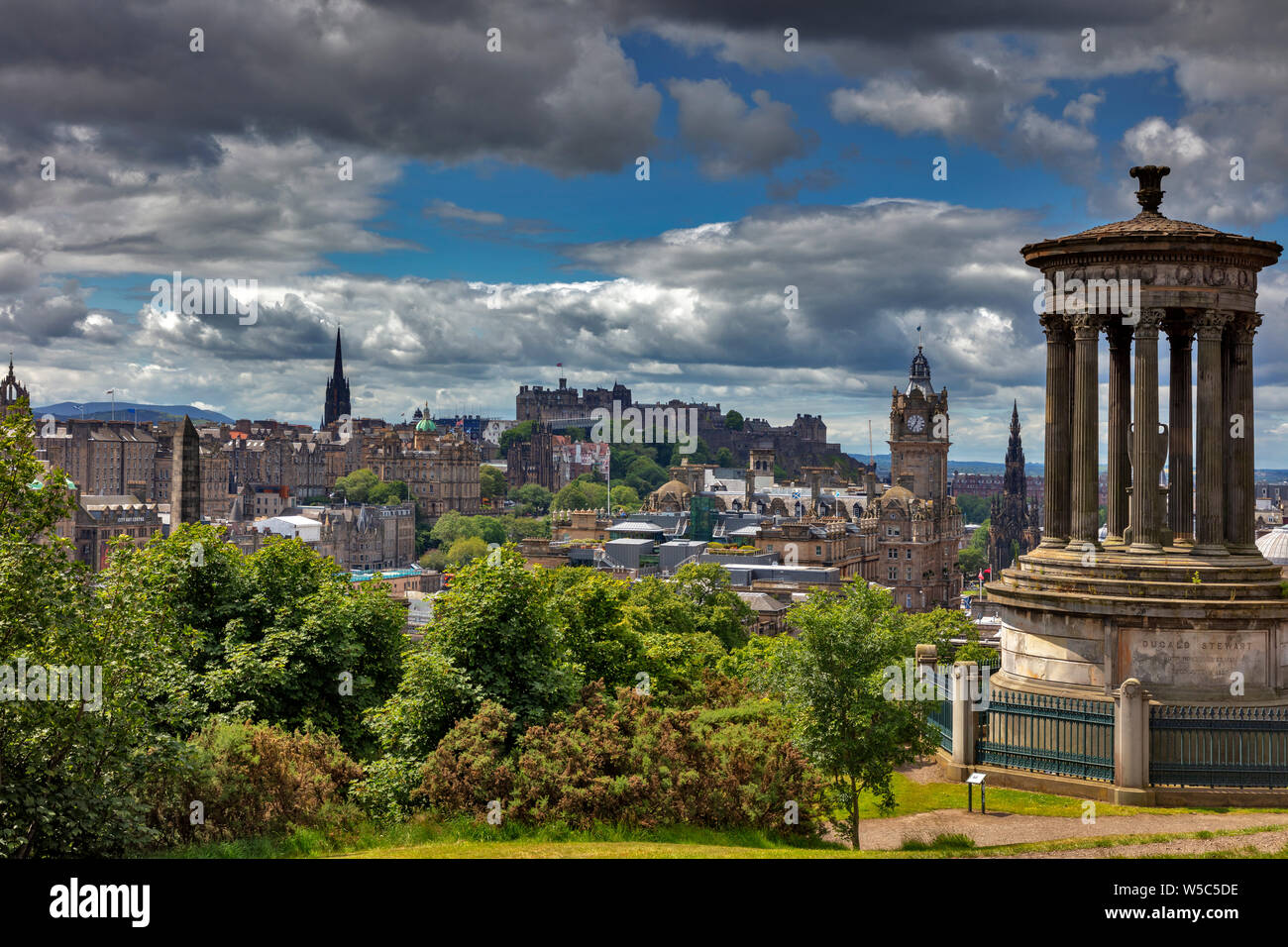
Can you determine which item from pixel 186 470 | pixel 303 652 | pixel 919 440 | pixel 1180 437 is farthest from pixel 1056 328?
pixel 919 440

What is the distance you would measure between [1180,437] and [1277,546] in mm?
47367

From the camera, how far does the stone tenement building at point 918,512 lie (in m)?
154

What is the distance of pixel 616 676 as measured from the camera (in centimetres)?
3738

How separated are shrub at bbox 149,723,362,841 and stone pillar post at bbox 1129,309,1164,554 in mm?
18815

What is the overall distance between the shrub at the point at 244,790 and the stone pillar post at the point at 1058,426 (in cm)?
1797

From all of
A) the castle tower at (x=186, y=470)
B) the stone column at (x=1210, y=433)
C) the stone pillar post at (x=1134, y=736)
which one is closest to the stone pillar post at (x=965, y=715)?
the stone pillar post at (x=1134, y=736)

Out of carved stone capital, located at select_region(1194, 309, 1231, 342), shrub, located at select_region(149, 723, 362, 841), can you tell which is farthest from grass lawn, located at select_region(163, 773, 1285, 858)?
carved stone capital, located at select_region(1194, 309, 1231, 342)

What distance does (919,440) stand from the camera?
7180 inches

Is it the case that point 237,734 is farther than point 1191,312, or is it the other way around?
point 1191,312

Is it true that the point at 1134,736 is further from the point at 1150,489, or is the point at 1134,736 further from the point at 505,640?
the point at 505,640
